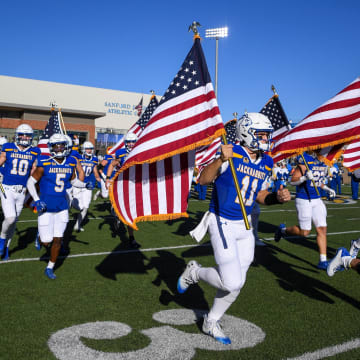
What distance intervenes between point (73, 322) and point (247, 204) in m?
2.37

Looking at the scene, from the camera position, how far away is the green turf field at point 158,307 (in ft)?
12.4

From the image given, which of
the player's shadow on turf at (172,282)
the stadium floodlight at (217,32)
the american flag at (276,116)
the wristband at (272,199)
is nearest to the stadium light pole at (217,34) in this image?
the stadium floodlight at (217,32)

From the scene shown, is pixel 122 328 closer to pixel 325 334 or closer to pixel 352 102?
pixel 325 334

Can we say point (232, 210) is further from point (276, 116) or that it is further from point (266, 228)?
point (266, 228)

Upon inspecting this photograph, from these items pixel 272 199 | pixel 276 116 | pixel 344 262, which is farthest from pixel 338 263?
pixel 276 116

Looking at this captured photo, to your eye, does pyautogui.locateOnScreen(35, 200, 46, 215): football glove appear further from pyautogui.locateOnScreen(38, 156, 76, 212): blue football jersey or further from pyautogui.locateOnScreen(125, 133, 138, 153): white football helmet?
pyautogui.locateOnScreen(125, 133, 138, 153): white football helmet

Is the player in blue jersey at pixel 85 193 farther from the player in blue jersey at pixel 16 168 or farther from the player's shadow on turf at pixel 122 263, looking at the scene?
the player's shadow on turf at pixel 122 263

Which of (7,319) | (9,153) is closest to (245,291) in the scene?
(7,319)

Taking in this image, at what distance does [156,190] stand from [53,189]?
2.34 metres

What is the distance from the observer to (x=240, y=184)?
13.7 ft

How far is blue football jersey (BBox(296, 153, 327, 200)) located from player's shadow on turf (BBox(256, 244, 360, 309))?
51.1 inches

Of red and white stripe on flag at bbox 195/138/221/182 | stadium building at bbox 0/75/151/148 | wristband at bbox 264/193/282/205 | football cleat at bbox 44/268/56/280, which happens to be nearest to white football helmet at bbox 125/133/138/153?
red and white stripe on flag at bbox 195/138/221/182

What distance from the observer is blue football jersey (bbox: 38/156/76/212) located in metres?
6.34

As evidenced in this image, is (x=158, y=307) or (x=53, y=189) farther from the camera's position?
(x=53, y=189)
